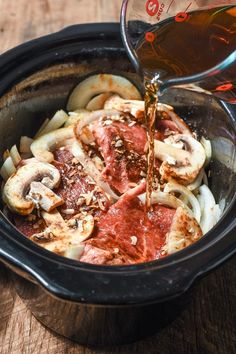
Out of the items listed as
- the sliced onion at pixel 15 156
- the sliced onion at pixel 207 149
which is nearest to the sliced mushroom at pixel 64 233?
the sliced onion at pixel 15 156

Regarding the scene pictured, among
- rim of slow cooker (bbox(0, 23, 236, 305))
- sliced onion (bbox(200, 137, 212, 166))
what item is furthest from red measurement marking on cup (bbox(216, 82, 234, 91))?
sliced onion (bbox(200, 137, 212, 166))

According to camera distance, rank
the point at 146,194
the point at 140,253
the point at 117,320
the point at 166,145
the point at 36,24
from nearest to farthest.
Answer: the point at 117,320 < the point at 140,253 < the point at 146,194 < the point at 166,145 < the point at 36,24

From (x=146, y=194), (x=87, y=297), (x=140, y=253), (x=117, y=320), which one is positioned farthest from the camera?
(x=146, y=194)

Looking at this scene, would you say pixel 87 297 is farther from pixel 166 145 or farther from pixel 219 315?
pixel 166 145

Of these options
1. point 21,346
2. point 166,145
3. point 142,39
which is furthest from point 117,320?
point 142,39

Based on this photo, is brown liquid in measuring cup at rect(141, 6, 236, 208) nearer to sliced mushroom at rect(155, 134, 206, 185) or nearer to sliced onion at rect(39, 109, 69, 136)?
sliced mushroom at rect(155, 134, 206, 185)

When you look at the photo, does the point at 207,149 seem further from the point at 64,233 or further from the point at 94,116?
the point at 64,233

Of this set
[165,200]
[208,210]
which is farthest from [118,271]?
[208,210]
